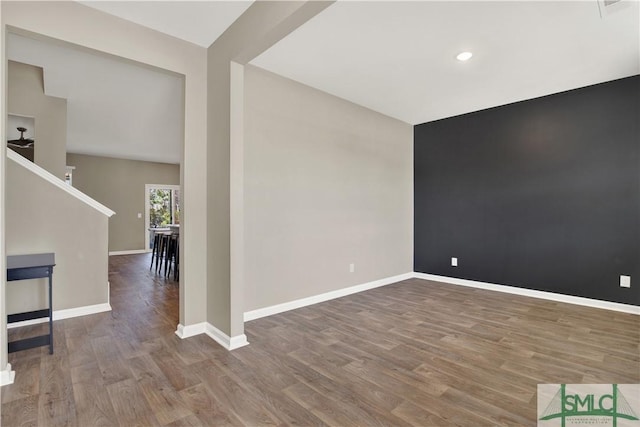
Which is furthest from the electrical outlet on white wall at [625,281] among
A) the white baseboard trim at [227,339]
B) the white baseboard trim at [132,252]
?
the white baseboard trim at [132,252]

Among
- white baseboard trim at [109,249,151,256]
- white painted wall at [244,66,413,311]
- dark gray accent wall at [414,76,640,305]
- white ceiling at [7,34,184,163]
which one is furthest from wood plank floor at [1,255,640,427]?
white baseboard trim at [109,249,151,256]

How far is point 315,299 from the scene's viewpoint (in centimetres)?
391

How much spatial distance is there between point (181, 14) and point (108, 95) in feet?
7.84

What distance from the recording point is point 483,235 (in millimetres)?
4723

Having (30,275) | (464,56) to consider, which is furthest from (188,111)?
A: (464,56)

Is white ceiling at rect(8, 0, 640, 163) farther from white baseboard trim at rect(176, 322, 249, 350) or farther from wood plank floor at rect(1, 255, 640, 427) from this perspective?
wood plank floor at rect(1, 255, 640, 427)

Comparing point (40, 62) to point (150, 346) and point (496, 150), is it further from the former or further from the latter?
point (496, 150)

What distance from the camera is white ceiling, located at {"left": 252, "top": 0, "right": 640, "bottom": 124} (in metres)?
2.42

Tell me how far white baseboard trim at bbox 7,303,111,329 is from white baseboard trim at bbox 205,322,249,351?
1611 millimetres

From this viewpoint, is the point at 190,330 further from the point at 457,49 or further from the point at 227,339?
the point at 457,49

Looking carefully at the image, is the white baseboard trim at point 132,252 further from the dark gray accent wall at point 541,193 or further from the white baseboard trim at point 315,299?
the dark gray accent wall at point 541,193

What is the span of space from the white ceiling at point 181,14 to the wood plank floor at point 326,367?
8.74ft

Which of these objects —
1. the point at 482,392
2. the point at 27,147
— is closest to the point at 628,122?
the point at 482,392

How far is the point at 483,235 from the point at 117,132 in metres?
6.70
